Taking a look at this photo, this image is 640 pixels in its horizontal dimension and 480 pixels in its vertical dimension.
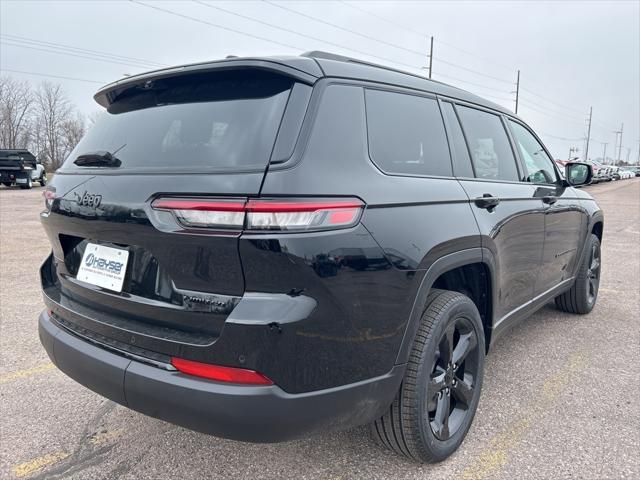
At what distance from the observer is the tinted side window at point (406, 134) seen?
216cm

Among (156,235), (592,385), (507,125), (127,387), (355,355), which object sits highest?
(507,125)

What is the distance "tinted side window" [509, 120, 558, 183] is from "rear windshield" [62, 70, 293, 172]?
2356 mm

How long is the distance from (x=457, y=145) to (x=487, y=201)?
355 mm

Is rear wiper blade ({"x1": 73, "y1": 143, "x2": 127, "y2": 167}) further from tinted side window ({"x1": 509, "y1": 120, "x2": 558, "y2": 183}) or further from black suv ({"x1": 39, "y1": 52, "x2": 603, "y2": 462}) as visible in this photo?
tinted side window ({"x1": 509, "y1": 120, "x2": 558, "y2": 183})

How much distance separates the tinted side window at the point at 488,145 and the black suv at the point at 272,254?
0.33 meters

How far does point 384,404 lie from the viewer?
205 cm

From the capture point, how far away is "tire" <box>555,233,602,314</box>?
4610 mm

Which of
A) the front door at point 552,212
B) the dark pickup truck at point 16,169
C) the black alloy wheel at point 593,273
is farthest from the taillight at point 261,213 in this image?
the dark pickup truck at point 16,169

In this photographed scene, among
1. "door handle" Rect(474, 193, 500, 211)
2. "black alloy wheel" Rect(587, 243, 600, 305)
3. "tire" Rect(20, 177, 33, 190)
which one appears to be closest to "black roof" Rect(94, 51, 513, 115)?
"door handle" Rect(474, 193, 500, 211)

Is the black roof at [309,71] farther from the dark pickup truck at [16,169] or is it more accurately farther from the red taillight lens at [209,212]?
the dark pickup truck at [16,169]

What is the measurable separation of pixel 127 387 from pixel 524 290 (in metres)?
2.58

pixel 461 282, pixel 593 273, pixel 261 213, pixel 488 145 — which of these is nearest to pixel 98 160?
pixel 261 213

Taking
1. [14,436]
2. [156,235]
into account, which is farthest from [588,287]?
[14,436]

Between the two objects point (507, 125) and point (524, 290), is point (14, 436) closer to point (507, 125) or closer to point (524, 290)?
point (524, 290)
